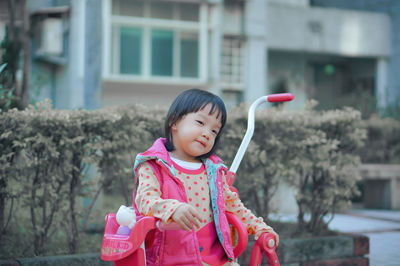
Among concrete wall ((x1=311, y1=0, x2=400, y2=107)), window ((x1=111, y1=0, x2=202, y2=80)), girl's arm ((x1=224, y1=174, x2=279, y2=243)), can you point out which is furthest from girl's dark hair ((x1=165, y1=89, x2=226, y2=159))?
concrete wall ((x1=311, y1=0, x2=400, y2=107))

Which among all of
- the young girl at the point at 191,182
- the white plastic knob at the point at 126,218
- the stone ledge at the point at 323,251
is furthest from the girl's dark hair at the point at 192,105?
the stone ledge at the point at 323,251

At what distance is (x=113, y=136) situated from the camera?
4.18 m

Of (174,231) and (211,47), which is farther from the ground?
(211,47)

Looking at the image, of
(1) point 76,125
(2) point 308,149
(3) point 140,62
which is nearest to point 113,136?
(1) point 76,125

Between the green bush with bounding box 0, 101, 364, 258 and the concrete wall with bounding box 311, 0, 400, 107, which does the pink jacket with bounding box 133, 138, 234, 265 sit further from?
the concrete wall with bounding box 311, 0, 400, 107

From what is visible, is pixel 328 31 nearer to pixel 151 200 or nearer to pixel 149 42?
pixel 149 42

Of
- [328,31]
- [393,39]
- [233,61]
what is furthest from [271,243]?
[393,39]

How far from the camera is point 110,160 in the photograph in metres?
4.30

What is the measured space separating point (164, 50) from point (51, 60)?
361 cm

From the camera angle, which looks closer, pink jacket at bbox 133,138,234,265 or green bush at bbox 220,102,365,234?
pink jacket at bbox 133,138,234,265

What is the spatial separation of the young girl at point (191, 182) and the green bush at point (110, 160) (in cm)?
145

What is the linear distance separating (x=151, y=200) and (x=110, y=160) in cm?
195

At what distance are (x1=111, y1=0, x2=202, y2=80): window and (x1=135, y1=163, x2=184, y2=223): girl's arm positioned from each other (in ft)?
38.4

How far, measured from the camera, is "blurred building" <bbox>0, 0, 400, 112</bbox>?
14.1 meters
